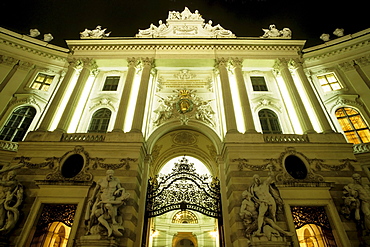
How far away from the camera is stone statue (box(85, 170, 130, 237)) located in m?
8.39

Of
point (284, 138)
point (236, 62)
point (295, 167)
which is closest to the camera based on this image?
point (295, 167)

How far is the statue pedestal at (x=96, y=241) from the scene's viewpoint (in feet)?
26.5

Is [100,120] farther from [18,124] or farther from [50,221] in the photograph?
[50,221]

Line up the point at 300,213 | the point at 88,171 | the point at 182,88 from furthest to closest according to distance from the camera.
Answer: the point at 182,88 < the point at 88,171 < the point at 300,213

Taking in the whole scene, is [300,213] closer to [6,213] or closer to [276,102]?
[276,102]

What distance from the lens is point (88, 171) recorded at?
420 inches

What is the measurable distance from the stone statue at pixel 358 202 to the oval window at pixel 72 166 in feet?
40.4

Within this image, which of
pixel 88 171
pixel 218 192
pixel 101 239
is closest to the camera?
pixel 101 239

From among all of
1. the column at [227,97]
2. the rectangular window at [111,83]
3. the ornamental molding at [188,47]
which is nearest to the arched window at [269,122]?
the column at [227,97]

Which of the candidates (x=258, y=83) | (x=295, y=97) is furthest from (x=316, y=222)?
(x=258, y=83)

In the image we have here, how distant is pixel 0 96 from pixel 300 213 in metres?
19.6

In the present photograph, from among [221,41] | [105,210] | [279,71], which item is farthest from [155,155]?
[279,71]

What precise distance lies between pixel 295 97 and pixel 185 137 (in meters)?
7.74

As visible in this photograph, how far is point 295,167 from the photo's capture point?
1102 cm
